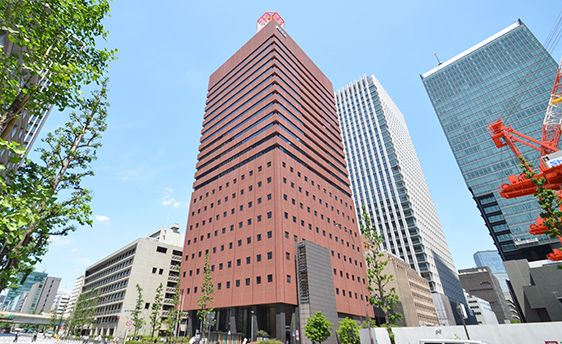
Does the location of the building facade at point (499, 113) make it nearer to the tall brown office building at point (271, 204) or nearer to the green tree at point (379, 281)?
the tall brown office building at point (271, 204)

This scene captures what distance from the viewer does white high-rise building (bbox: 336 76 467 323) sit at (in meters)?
107

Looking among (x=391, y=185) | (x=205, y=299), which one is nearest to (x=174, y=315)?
(x=205, y=299)

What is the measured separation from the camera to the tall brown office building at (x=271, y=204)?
47.7 meters

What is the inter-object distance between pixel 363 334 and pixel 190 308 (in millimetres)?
39960

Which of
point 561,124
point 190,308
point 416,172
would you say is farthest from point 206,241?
point 416,172

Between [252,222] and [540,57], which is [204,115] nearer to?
[252,222]

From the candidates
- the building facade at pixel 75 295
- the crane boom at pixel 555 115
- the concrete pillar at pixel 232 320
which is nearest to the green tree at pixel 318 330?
the concrete pillar at pixel 232 320

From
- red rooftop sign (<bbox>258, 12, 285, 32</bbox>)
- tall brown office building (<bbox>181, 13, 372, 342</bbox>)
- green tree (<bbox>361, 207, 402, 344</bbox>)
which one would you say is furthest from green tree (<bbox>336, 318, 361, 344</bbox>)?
red rooftop sign (<bbox>258, 12, 285, 32</bbox>)

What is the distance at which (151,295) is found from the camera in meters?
79.3

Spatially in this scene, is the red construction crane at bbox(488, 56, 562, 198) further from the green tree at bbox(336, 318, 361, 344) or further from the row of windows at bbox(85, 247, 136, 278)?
the row of windows at bbox(85, 247, 136, 278)

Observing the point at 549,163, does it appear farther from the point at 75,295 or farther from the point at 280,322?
the point at 75,295

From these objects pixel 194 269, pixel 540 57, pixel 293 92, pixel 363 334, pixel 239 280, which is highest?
pixel 540 57

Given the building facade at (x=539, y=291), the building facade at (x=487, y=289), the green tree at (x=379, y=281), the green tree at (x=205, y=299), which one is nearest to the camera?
the green tree at (x=379, y=281)

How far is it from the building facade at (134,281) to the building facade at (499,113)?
10403 cm
